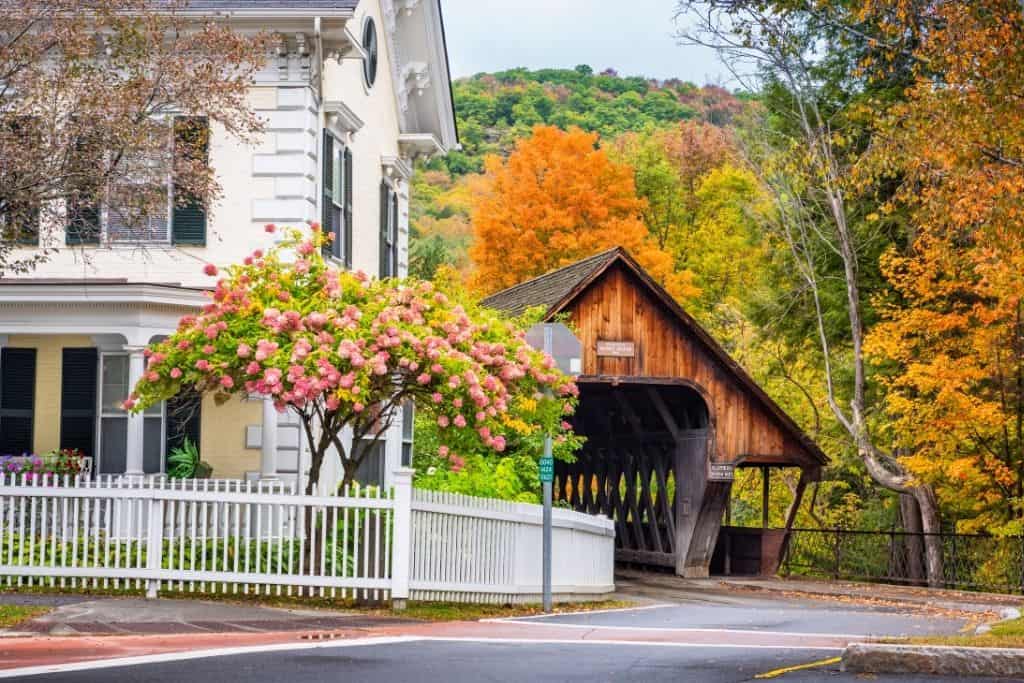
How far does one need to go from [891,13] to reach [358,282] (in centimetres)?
991

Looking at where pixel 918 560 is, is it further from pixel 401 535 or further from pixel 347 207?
pixel 401 535

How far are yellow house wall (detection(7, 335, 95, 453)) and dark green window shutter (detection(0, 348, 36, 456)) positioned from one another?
2.8 inches

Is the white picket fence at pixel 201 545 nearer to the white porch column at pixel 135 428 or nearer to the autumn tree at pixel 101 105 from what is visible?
the white porch column at pixel 135 428

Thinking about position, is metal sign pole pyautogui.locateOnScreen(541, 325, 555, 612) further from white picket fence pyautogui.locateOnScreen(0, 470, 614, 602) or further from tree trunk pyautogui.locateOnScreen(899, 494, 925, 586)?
tree trunk pyautogui.locateOnScreen(899, 494, 925, 586)

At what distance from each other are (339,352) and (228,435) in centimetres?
597

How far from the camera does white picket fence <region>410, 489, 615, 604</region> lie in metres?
17.4

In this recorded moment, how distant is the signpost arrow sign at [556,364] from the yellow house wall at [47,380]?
6.47 meters

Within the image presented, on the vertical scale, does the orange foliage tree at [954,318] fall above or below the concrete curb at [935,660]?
above

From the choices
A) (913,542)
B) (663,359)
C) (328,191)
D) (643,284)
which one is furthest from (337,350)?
(913,542)

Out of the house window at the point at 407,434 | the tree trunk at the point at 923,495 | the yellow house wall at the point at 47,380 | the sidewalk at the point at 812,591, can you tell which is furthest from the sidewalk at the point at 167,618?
the tree trunk at the point at 923,495

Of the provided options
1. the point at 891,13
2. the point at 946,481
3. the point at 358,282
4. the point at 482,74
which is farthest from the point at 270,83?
the point at 482,74

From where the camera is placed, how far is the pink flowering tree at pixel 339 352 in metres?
16.7

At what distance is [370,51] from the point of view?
26.3 meters

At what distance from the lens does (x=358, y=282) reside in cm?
1798
